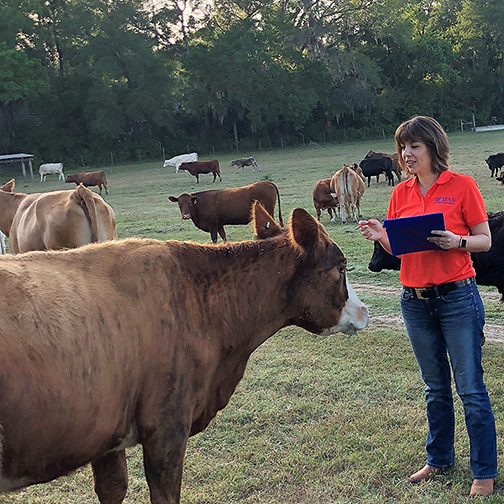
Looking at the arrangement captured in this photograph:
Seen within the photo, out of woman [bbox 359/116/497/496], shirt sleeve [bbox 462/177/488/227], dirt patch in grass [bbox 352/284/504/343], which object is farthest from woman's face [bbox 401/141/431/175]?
dirt patch in grass [bbox 352/284/504/343]

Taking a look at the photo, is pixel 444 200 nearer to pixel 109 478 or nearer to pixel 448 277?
pixel 448 277

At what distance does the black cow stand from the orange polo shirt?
19.4 meters

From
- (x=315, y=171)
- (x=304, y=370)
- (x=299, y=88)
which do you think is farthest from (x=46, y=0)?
(x=304, y=370)

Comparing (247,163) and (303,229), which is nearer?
(303,229)

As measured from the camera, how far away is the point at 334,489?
3533 millimetres

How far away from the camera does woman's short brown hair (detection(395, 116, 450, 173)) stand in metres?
3.19

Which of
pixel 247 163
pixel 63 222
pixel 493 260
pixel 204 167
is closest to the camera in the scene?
pixel 493 260

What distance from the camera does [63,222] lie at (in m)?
7.65

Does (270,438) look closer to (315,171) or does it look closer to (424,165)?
(424,165)

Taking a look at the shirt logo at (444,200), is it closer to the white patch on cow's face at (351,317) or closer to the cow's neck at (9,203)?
the white patch on cow's face at (351,317)

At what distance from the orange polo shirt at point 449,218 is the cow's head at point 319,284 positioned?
42 cm

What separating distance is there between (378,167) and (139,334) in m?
20.8

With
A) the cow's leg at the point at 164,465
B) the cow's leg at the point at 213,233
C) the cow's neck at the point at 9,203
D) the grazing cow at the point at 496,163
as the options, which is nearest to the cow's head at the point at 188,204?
the cow's leg at the point at 213,233

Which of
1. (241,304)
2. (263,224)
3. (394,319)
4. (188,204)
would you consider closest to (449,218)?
(263,224)
